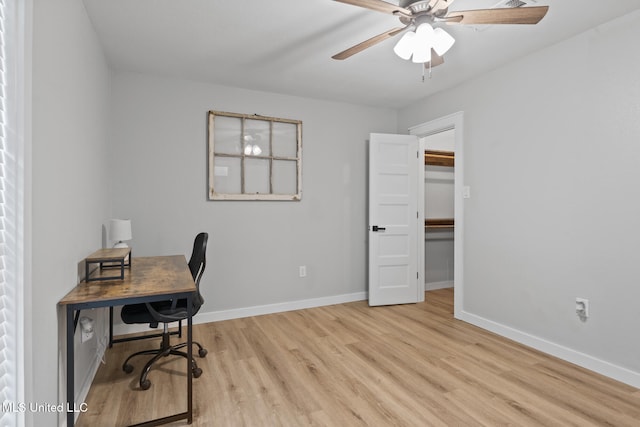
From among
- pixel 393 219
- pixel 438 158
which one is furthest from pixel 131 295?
pixel 438 158

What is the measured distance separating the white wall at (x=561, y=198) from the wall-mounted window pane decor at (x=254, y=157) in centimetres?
191

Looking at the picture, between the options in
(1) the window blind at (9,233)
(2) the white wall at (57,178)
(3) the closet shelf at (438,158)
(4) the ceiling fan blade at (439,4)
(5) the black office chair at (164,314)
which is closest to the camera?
(1) the window blind at (9,233)

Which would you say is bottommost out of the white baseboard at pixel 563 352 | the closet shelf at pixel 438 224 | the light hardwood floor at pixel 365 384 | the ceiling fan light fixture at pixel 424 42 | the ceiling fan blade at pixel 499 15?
the light hardwood floor at pixel 365 384

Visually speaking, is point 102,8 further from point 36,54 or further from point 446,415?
point 446,415

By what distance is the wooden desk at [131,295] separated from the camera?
165 centimetres

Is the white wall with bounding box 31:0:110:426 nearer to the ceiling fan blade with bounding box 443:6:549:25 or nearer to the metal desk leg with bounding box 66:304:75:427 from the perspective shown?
the metal desk leg with bounding box 66:304:75:427

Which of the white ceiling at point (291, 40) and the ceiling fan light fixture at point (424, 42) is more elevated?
the white ceiling at point (291, 40)

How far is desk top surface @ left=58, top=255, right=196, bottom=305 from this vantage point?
174 centimetres

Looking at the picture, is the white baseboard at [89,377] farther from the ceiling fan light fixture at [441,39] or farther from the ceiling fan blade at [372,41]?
the ceiling fan light fixture at [441,39]

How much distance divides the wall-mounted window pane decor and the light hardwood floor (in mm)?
1468

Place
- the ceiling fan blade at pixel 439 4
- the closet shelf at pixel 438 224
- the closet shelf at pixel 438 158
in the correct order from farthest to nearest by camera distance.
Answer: the closet shelf at pixel 438 158 → the closet shelf at pixel 438 224 → the ceiling fan blade at pixel 439 4

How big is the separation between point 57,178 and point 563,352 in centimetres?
361

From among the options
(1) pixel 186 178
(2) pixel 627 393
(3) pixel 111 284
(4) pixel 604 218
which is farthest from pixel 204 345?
(4) pixel 604 218

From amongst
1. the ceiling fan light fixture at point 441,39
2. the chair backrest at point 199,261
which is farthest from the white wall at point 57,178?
the ceiling fan light fixture at point 441,39
